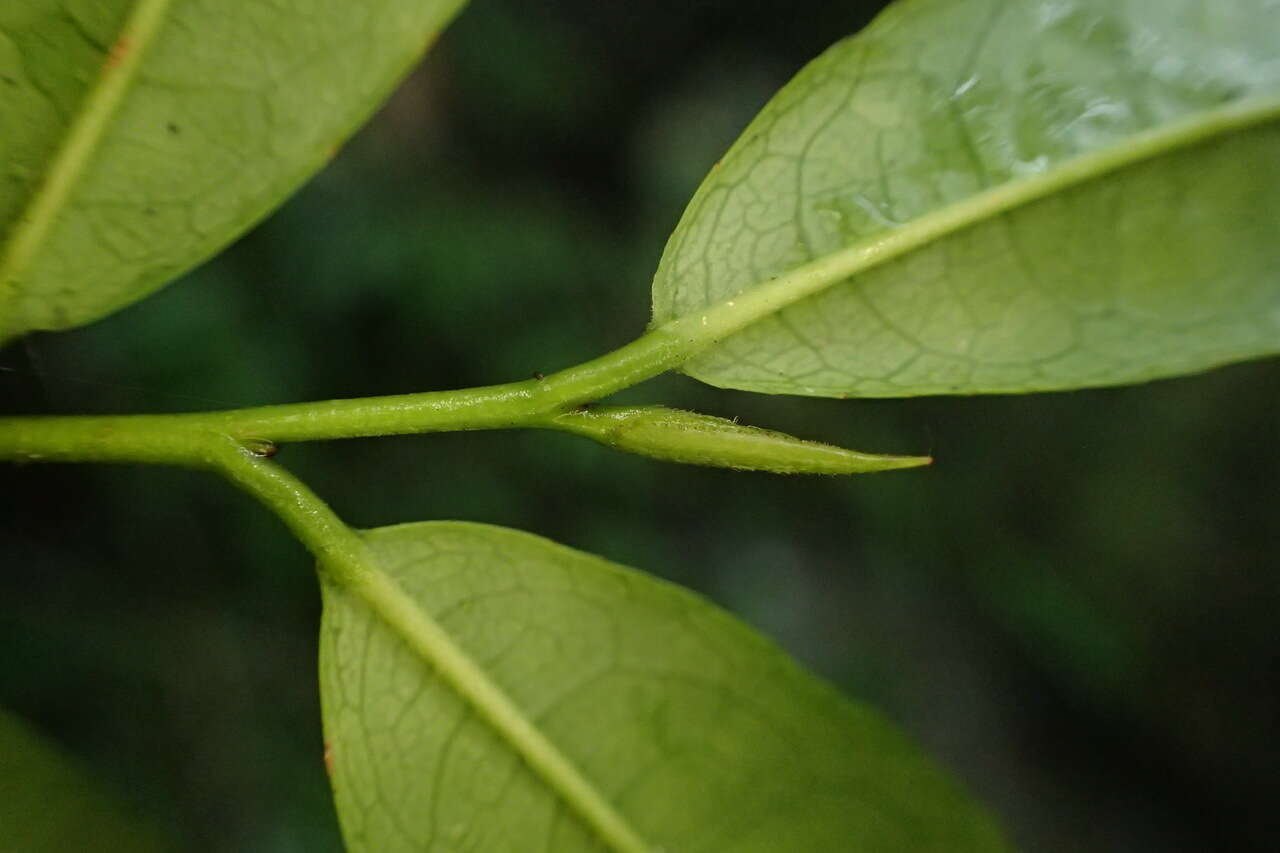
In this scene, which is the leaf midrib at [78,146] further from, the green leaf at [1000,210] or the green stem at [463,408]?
the green leaf at [1000,210]

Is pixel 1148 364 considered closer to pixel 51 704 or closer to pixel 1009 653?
pixel 51 704

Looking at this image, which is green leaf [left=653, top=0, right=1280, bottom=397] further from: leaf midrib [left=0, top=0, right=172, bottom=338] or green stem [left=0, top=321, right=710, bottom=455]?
leaf midrib [left=0, top=0, right=172, bottom=338]

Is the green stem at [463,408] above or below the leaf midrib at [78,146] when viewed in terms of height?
below

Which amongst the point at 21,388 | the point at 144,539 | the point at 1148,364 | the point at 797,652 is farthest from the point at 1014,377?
the point at 797,652

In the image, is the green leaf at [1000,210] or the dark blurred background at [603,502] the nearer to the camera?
the green leaf at [1000,210]

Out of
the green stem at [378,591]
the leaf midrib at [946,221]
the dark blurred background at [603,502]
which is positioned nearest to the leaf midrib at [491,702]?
the green stem at [378,591]

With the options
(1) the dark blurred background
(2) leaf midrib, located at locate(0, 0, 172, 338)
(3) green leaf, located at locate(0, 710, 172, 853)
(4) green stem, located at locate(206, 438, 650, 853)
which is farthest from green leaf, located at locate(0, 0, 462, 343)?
(1) the dark blurred background

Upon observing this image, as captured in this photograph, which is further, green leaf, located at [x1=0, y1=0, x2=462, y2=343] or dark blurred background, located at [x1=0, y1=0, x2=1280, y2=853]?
dark blurred background, located at [x1=0, y1=0, x2=1280, y2=853]
